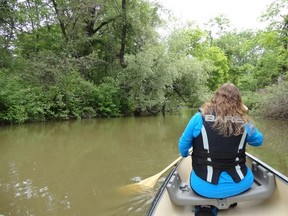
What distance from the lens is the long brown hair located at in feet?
8.78

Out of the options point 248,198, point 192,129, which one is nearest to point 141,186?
point 248,198

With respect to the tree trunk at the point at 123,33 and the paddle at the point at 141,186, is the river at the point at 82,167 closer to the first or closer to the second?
the paddle at the point at 141,186

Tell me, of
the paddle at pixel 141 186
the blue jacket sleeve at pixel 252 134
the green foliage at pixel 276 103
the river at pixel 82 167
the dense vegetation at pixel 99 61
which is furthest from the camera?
the dense vegetation at pixel 99 61

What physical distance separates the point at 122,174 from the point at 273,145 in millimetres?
4867

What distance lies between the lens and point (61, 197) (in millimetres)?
5137

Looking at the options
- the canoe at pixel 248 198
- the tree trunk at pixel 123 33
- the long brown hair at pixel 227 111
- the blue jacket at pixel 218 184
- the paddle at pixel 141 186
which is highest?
the tree trunk at pixel 123 33

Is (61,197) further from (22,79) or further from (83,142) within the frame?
(22,79)

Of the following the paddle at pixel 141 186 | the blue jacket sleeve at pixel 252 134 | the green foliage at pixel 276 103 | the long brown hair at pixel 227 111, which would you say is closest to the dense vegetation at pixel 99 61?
the green foliage at pixel 276 103

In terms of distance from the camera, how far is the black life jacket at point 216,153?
272 centimetres

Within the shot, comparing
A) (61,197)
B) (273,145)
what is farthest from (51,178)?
(273,145)

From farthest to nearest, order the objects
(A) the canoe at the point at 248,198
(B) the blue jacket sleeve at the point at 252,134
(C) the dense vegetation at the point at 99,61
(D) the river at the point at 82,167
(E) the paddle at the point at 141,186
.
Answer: (C) the dense vegetation at the point at 99,61 → (E) the paddle at the point at 141,186 → (D) the river at the point at 82,167 → (A) the canoe at the point at 248,198 → (B) the blue jacket sleeve at the point at 252,134

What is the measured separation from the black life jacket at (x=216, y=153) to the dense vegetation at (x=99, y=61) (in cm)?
1346

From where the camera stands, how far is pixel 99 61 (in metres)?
20.5

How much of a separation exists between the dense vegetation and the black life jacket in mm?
13459
